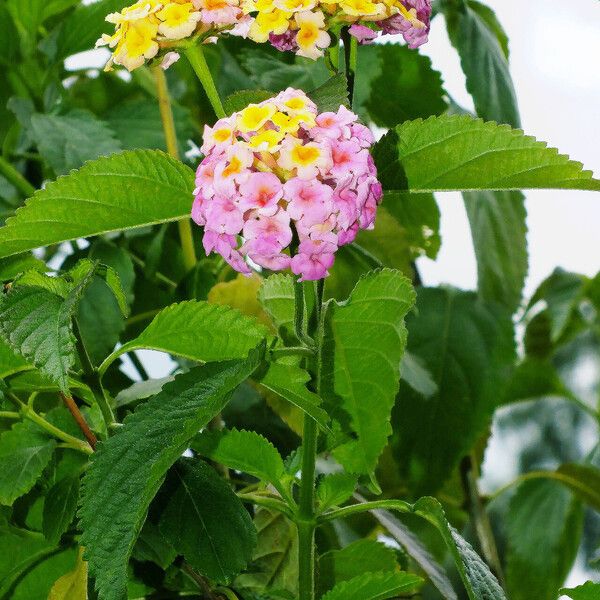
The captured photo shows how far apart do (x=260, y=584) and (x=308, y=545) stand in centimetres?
12

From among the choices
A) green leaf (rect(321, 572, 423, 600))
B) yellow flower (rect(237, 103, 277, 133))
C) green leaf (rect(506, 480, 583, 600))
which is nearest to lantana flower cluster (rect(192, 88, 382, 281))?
yellow flower (rect(237, 103, 277, 133))

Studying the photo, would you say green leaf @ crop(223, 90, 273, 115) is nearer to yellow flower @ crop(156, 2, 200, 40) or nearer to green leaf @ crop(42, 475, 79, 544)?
yellow flower @ crop(156, 2, 200, 40)

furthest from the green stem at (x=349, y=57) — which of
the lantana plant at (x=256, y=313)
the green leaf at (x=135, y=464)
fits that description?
the green leaf at (x=135, y=464)

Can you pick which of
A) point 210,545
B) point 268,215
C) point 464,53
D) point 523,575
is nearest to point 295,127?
point 268,215

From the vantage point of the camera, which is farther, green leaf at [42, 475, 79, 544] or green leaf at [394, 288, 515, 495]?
green leaf at [394, 288, 515, 495]

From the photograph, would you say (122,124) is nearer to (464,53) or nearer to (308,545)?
(464,53)

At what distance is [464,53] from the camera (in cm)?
59

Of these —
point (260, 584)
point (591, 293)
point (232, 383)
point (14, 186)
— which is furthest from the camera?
point (591, 293)

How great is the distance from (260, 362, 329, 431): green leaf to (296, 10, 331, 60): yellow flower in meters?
0.10

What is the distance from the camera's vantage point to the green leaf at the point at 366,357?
0.37 meters

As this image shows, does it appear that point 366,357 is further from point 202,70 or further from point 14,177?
point 14,177

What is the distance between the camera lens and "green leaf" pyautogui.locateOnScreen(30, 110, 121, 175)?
1.89 feet

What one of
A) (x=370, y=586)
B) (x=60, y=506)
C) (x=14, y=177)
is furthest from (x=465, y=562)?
(x=14, y=177)

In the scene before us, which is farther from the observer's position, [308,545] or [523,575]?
[523,575]
